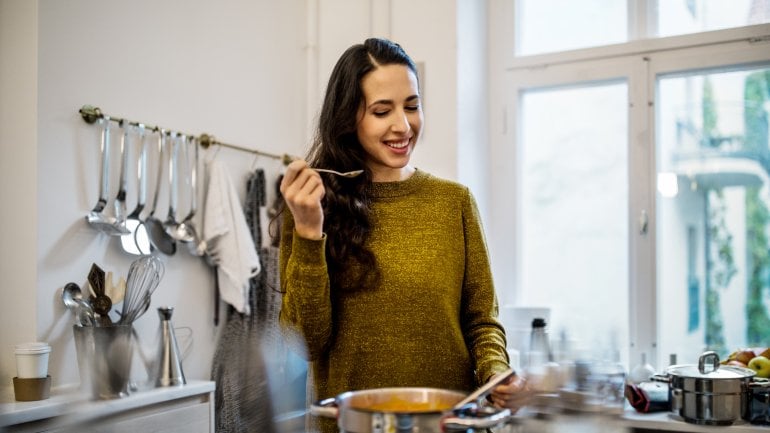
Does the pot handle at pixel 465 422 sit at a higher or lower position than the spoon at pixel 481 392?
lower

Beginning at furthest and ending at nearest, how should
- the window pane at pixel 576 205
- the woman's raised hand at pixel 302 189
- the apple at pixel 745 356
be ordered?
the window pane at pixel 576 205
the apple at pixel 745 356
the woman's raised hand at pixel 302 189

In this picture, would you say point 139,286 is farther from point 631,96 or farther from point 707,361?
point 631,96

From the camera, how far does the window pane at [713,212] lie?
8.38ft

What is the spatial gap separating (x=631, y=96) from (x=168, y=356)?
191 cm

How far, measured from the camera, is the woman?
4.09 ft

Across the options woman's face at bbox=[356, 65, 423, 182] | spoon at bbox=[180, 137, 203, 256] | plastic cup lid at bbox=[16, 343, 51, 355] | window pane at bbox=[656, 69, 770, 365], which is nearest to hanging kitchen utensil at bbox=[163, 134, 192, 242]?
spoon at bbox=[180, 137, 203, 256]

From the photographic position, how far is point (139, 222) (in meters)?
2.04

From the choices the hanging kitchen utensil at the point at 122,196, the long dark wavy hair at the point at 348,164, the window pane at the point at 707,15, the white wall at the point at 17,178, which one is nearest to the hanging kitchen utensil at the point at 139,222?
the hanging kitchen utensil at the point at 122,196

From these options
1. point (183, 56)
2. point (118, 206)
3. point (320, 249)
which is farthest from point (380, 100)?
point (183, 56)

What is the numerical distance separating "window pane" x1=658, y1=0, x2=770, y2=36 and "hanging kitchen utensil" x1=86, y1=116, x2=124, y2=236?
6.64 feet

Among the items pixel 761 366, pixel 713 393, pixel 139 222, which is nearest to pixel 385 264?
pixel 139 222

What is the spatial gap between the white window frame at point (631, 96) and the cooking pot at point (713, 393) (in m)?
0.50

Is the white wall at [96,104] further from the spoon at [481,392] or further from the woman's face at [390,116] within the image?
the spoon at [481,392]

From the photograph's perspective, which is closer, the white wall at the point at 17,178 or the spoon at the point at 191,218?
the white wall at the point at 17,178
